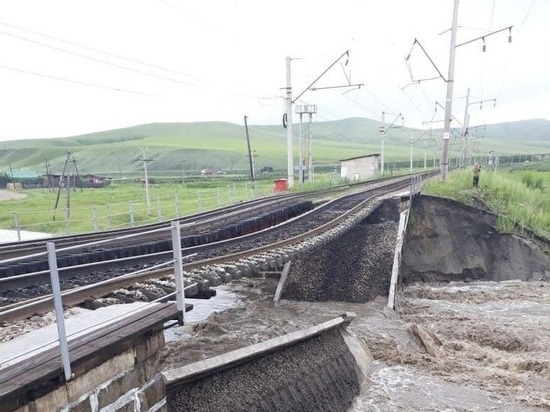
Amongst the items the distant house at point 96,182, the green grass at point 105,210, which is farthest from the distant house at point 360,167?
the distant house at point 96,182

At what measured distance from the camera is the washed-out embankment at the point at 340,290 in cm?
638

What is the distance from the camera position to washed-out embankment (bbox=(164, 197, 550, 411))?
6.38 meters

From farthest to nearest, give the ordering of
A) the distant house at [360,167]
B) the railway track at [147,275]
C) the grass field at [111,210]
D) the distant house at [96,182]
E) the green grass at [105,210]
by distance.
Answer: the distant house at [96,182]
the distant house at [360,167]
the grass field at [111,210]
the green grass at [105,210]
the railway track at [147,275]

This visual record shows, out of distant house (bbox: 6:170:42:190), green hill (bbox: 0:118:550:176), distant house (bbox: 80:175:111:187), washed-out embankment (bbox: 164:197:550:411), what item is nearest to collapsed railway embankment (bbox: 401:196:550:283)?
washed-out embankment (bbox: 164:197:550:411)

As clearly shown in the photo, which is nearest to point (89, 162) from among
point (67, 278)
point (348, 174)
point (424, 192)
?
point (348, 174)

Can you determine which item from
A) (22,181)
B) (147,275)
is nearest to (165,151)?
(22,181)

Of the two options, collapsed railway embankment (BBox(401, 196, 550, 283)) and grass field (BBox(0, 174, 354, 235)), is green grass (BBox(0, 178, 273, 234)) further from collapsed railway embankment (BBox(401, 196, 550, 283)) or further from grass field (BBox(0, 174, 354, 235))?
collapsed railway embankment (BBox(401, 196, 550, 283))

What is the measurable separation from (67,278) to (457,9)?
22.2m

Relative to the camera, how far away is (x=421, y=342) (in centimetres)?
1088

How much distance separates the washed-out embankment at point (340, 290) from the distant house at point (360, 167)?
961 inches

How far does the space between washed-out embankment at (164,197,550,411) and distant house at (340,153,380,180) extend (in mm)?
24421

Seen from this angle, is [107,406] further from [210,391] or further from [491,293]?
[491,293]

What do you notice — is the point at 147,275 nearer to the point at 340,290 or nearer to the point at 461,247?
the point at 340,290

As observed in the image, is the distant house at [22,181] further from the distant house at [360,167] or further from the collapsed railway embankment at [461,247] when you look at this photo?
the collapsed railway embankment at [461,247]
